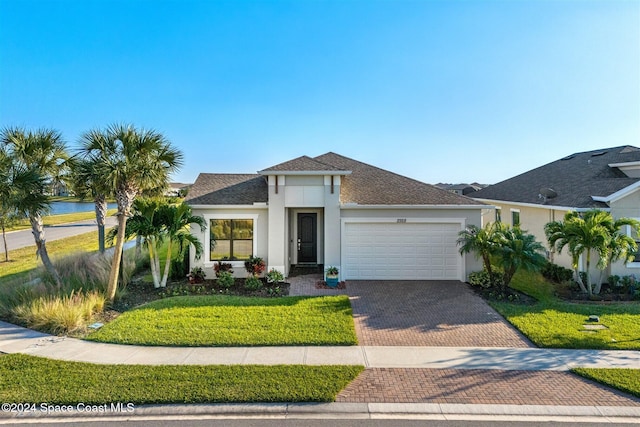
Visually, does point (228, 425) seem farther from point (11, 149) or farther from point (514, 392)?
point (11, 149)

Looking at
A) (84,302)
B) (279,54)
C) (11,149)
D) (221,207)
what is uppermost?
(279,54)

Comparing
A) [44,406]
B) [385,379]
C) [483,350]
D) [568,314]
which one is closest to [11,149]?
[44,406]

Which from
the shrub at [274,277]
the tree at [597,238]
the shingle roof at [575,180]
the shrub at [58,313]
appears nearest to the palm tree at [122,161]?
the shrub at [58,313]

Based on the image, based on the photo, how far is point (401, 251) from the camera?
13.6 m

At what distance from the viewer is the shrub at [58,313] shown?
8.27 m

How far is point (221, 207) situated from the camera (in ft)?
43.8

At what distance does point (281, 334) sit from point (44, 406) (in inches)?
171

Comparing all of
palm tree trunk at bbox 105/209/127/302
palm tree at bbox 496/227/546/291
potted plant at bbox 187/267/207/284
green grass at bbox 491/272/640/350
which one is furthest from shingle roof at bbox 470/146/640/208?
palm tree trunk at bbox 105/209/127/302

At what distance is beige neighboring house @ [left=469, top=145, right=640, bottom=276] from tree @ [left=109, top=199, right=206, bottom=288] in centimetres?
1212

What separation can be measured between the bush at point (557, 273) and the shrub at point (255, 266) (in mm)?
10841

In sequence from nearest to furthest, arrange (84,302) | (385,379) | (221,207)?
(385,379) < (84,302) < (221,207)

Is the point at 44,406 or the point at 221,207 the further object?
the point at 221,207

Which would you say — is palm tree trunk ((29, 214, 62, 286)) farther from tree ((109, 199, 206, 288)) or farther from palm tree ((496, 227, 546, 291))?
palm tree ((496, 227, 546, 291))

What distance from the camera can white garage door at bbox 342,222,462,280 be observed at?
44.3 feet
